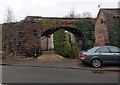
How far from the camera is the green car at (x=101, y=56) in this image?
33.1ft

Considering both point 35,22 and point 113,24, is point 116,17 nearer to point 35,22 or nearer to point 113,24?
point 113,24

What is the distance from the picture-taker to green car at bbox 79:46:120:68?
10.1 meters

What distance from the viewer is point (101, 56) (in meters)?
10.1

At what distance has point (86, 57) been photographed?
10.3 meters

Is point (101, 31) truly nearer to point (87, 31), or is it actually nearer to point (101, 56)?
point (87, 31)

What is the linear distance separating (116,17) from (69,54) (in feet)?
19.6

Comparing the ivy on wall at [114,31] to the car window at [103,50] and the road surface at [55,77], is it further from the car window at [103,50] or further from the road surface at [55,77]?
the road surface at [55,77]

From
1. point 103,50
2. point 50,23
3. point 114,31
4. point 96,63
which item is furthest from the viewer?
point 50,23

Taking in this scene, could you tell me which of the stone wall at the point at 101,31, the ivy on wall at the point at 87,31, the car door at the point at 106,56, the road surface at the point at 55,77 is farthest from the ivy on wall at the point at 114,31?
the road surface at the point at 55,77

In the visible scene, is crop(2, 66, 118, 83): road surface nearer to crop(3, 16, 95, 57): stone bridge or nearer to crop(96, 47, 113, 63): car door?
crop(96, 47, 113, 63): car door

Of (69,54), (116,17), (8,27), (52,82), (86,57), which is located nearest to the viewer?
(52,82)

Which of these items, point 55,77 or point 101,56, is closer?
point 55,77

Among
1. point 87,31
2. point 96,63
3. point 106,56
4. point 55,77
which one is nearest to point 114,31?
point 87,31

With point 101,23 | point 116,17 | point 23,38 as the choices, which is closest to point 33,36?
point 23,38
